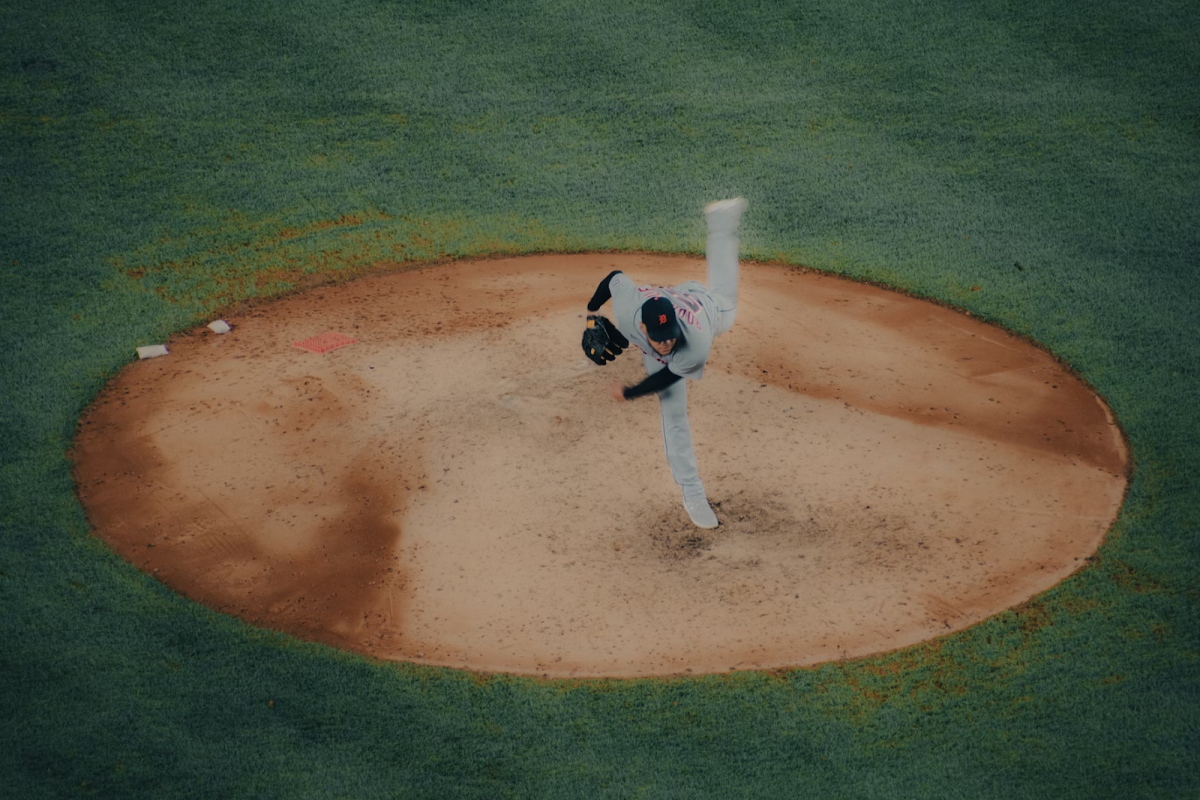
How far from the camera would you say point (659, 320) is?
18.7ft

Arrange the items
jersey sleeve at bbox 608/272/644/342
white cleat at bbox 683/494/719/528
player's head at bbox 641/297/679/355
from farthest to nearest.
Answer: white cleat at bbox 683/494/719/528 → jersey sleeve at bbox 608/272/644/342 → player's head at bbox 641/297/679/355

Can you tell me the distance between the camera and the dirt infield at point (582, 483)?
6.14 m

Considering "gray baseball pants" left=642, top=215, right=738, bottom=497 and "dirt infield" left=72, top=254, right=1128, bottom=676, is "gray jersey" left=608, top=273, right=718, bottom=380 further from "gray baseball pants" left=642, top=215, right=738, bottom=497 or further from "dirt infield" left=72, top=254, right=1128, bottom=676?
"dirt infield" left=72, top=254, right=1128, bottom=676

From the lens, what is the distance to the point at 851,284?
9.83 metres

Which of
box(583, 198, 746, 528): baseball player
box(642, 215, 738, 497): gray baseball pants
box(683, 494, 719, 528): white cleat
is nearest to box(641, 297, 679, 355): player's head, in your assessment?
box(583, 198, 746, 528): baseball player

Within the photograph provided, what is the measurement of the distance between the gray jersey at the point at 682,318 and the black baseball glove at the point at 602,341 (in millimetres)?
153

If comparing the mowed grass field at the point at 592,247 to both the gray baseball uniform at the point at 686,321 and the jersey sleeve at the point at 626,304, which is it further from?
the jersey sleeve at the point at 626,304

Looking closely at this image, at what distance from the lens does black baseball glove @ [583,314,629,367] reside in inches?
241

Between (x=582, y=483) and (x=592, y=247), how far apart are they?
12.6 feet

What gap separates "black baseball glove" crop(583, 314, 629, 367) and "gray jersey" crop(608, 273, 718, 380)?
15 cm

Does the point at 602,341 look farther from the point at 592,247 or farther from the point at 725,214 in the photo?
the point at 592,247

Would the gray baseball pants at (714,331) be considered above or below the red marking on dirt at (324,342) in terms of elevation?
above

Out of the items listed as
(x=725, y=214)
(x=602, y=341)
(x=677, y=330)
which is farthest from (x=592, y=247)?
(x=677, y=330)

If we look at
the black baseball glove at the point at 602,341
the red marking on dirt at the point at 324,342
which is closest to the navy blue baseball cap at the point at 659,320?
the black baseball glove at the point at 602,341
